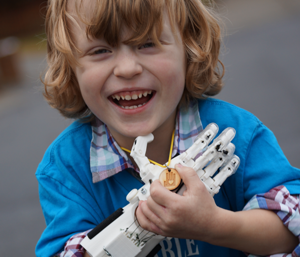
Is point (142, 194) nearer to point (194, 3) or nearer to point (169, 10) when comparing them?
point (169, 10)

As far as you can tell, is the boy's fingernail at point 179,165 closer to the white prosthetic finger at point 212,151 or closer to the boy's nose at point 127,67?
the white prosthetic finger at point 212,151

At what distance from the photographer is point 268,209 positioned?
824 millimetres

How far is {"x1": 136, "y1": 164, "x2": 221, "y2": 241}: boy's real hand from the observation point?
692 millimetres

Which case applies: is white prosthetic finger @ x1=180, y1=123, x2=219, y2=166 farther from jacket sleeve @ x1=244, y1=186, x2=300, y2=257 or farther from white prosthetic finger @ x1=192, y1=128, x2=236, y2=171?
jacket sleeve @ x1=244, y1=186, x2=300, y2=257

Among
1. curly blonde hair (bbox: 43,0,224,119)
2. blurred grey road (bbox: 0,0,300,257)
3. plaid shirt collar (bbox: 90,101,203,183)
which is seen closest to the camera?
curly blonde hair (bbox: 43,0,224,119)

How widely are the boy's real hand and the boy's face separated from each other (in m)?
0.19

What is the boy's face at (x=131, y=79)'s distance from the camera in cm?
82

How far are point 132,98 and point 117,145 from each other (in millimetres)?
193

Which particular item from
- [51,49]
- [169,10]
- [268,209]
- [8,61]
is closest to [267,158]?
[268,209]

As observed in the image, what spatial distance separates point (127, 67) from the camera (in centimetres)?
80

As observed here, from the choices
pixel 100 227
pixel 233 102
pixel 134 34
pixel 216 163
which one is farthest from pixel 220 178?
pixel 233 102

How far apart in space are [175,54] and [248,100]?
199 cm

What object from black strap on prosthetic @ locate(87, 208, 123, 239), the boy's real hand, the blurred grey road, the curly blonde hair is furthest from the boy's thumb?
the blurred grey road

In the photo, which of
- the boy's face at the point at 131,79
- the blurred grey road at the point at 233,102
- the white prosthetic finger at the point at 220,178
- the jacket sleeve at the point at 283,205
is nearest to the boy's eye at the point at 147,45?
the boy's face at the point at 131,79
